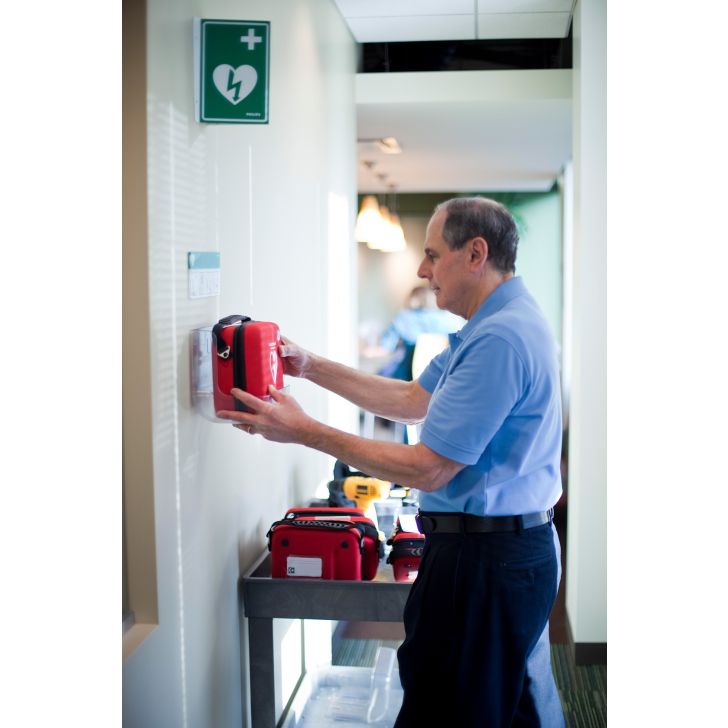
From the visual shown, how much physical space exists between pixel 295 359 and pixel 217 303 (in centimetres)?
27

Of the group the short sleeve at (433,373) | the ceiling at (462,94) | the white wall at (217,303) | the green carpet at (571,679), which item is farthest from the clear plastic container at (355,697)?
the ceiling at (462,94)

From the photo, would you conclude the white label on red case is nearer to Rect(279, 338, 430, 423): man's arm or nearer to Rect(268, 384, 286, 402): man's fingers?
Rect(279, 338, 430, 423): man's arm

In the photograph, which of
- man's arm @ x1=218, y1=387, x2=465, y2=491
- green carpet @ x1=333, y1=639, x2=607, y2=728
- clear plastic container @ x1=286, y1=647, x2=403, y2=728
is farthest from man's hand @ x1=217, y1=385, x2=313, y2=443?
green carpet @ x1=333, y1=639, x2=607, y2=728

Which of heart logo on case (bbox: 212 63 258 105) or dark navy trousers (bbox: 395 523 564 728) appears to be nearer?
dark navy trousers (bbox: 395 523 564 728)

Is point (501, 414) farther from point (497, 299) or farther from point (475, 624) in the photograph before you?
A: point (475, 624)

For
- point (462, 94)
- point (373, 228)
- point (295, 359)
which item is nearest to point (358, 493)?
point (295, 359)

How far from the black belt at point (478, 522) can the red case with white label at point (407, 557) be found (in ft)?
1.73

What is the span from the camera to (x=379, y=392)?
2.73 metres

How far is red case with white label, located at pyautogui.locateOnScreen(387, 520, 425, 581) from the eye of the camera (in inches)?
108
